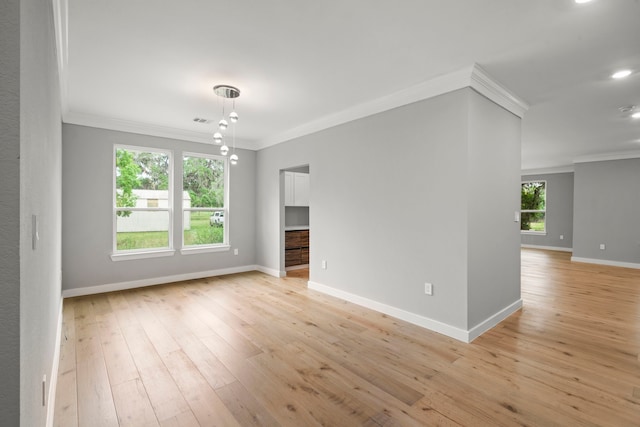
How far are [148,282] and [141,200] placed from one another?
52.6 inches

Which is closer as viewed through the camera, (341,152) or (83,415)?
(83,415)

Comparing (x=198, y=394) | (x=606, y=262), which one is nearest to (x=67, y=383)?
(x=198, y=394)

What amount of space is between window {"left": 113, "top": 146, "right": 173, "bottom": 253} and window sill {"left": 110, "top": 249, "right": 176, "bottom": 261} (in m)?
0.08

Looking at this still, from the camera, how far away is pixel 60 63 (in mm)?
2674

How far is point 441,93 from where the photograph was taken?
3.14 meters

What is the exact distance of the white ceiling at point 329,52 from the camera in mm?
2102

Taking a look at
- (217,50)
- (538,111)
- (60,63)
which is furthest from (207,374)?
(538,111)

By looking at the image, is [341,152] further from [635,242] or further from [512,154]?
[635,242]

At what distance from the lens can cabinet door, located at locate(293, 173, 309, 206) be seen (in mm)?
6492

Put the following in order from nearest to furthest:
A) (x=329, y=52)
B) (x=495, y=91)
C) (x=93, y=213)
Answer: (x=329, y=52) → (x=495, y=91) → (x=93, y=213)

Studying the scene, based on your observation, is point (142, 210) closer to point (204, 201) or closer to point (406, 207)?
point (204, 201)

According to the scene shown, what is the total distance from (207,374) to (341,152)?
3.08 metres

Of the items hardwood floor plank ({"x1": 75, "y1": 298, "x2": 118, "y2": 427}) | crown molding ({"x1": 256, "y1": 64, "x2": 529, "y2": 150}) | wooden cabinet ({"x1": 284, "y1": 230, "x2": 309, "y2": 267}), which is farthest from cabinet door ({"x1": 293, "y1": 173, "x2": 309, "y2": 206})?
hardwood floor plank ({"x1": 75, "y1": 298, "x2": 118, "y2": 427})

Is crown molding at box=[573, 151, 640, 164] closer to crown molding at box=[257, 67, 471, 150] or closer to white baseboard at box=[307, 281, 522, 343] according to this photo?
white baseboard at box=[307, 281, 522, 343]
